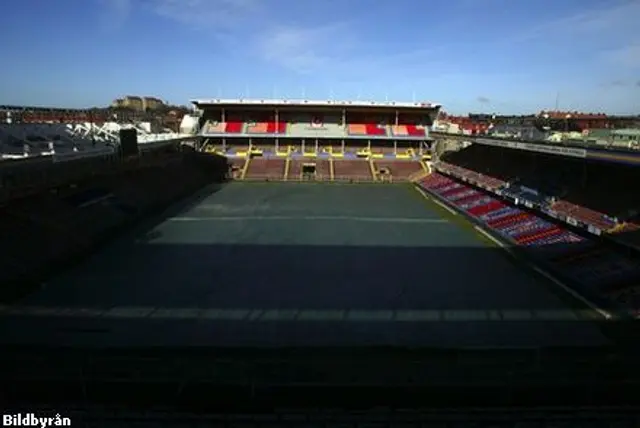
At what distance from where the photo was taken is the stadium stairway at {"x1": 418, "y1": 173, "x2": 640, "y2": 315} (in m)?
17.2

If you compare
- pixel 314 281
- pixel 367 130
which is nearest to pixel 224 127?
pixel 367 130

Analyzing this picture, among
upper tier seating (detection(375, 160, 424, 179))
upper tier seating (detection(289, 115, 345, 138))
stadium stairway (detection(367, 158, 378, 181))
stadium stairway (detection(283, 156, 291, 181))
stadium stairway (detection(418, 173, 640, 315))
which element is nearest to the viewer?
stadium stairway (detection(418, 173, 640, 315))

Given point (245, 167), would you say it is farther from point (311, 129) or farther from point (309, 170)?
point (311, 129)

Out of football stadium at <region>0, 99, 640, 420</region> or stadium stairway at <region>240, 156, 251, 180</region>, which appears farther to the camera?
stadium stairway at <region>240, 156, 251, 180</region>

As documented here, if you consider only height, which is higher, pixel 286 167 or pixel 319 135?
pixel 319 135

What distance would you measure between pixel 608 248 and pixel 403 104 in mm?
37714

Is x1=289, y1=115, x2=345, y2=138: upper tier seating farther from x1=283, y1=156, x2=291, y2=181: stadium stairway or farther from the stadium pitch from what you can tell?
the stadium pitch

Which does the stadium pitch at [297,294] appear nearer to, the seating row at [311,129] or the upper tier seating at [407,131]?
the seating row at [311,129]

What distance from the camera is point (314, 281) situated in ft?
60.9

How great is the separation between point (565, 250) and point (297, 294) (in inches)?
481

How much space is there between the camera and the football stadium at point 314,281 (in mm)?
8164

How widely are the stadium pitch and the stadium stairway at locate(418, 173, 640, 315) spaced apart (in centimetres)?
126

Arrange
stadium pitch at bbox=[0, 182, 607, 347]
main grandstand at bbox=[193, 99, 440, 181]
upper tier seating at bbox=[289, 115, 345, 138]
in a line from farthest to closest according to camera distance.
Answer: upper tier seating at bbox=[289, 115, 345, 138] → main grandstand at bbox=[193, 99, 440, 181] → stadium pitch at bbox=[0, 182, 607, 347]

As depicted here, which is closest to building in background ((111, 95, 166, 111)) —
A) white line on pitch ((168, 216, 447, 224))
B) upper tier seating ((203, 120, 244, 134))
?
upper tier seating ((203, 120, 244, 134))
